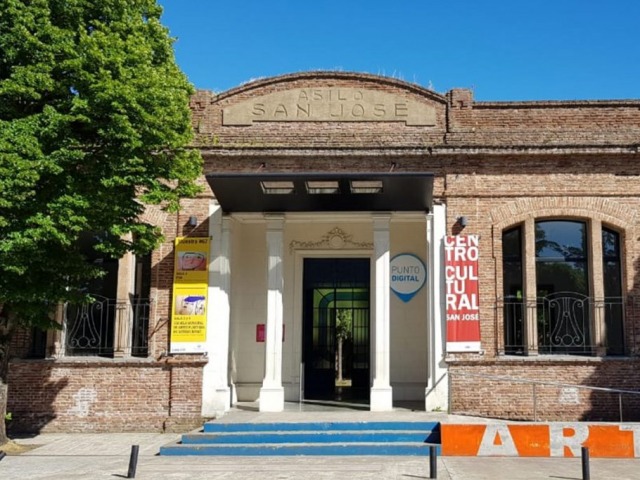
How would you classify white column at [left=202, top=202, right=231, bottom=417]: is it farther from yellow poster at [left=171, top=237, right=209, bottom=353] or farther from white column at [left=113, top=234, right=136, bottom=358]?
white column at [left=113, top=234, right=136, bottom=358]

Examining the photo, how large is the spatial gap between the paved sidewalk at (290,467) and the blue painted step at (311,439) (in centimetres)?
31

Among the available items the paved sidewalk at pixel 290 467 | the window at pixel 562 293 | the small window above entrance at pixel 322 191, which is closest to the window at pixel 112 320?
the small window above entrance at pixel 322 191

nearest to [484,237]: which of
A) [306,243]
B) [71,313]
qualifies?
[306,243]

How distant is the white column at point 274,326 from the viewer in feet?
46.9

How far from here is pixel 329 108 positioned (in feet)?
50.3

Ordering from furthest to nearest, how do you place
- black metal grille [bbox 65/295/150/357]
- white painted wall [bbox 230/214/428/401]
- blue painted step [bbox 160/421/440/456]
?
white painted wall [bbox 230/214/428/401]
black metal grille [bbox 65/295/150/357]
blue painted step [bbox 160/421/440/456]

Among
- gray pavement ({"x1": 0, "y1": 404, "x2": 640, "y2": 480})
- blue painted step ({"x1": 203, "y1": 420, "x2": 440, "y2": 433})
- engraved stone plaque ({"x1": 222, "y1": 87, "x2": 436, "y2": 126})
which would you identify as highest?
engraved stone plaque ({"x1": 222, "y1": 87, "x2": 436, "y2": 126})

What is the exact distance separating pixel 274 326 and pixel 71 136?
5754 millimetres

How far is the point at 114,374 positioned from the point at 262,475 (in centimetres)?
568

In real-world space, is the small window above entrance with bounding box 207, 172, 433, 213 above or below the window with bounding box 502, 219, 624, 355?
above

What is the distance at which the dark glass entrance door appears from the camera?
669 inches

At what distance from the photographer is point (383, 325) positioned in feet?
47.4

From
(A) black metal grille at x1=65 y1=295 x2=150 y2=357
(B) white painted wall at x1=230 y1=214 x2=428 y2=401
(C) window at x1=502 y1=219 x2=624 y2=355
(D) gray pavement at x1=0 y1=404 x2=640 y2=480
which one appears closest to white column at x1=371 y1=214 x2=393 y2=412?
(D) gray pavement at x1=0 y1=404 x2=640 y2=480

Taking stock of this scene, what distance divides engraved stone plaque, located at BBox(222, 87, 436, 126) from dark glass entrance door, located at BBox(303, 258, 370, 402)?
12.6 ft
